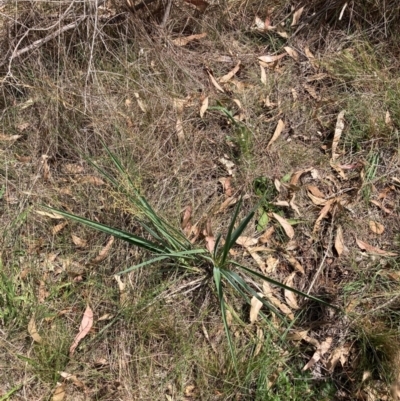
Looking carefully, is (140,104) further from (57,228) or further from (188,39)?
(57,228)

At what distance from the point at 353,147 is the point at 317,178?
248mm

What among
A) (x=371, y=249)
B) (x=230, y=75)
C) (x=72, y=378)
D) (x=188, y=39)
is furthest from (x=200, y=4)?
(x=72, y=378)

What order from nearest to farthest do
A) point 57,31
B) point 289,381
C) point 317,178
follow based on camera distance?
point 289,381, point 317,178, point 57,31

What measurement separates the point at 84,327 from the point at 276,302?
806 millimetres

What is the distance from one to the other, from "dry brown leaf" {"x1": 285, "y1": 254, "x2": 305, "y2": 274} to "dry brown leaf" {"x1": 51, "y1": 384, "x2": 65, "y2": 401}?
3.48 ft

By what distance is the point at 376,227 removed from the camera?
2125mm

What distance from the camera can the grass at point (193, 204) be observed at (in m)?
1.94

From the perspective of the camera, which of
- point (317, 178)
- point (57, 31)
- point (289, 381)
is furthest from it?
point (57, 31)

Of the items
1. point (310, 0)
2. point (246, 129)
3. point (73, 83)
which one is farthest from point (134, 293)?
point (310, 0)

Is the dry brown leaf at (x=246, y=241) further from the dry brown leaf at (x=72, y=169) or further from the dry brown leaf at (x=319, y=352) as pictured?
the dry brown leaf at (x=72, y=169)

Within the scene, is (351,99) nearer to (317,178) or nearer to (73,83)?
(317,178)

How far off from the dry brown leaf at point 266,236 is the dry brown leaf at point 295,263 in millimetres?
110

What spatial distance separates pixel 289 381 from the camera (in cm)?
188

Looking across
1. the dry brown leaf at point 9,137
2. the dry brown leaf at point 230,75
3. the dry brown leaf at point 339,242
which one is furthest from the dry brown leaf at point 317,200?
the dry brown leaf at point 9,137
